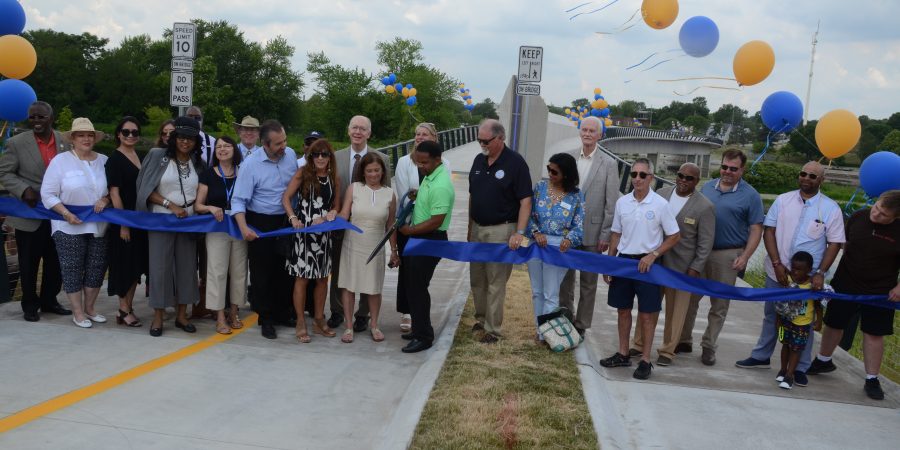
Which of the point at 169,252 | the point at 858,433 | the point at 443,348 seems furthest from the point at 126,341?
the point at 858,433

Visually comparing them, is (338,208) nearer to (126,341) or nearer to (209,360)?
(209,360)

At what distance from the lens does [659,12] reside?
33.5 feet

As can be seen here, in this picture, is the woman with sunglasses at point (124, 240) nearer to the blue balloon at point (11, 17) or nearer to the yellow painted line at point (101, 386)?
the yellow painted line at point (101, 386)

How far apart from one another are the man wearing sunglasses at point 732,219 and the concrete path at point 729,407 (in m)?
0.97

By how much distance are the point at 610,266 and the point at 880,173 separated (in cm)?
331

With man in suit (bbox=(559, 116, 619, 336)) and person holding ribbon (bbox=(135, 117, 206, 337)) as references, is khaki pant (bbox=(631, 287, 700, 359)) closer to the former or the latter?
man in suit (bbox=(559, 116, 619, 336))

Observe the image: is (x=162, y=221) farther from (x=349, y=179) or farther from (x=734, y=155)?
(x=734, y=155)

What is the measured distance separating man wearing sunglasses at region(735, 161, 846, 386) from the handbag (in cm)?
189

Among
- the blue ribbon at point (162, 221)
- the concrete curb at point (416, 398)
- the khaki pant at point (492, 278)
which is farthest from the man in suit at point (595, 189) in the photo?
the blue ribbon at point (162, 221)

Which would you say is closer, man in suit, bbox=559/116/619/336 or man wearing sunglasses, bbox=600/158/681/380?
man wearing sunglasses, bbox=600/158/681/380

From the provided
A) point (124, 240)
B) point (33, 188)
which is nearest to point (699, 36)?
point (124, 240)

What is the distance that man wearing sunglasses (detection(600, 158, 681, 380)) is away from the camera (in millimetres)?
6516

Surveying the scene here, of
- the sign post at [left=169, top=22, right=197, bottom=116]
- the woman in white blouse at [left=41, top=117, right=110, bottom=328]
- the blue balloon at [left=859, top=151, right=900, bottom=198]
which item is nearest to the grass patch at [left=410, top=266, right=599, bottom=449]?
the woman in white blouse at [left=41, top=117, right=110, bottom=328]

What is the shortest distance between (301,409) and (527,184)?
2.88m
